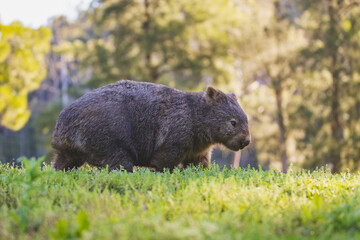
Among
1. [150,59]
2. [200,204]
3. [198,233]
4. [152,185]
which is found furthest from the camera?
[150,59]

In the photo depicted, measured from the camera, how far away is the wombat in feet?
20.3

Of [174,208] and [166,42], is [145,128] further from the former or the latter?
[166,42]

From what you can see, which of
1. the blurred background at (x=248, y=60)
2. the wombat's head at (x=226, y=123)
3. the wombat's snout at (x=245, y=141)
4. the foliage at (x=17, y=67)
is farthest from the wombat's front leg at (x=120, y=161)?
the foliage at (x=17, y=67)

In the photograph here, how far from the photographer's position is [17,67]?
944 inches

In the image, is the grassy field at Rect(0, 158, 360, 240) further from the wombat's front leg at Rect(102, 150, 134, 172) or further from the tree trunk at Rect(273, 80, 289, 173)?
the tree trunk at Rect(273, 80, 289, 173)

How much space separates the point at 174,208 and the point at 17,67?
2242 cm

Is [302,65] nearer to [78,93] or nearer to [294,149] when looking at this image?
[294,149]

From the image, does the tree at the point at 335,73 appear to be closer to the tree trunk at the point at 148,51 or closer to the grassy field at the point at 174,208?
the tree trunk at the point at 148,51

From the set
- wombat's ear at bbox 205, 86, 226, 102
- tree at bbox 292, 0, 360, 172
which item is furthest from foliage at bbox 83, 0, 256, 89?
wombat's ear at bbox 205, 86, 226, 102

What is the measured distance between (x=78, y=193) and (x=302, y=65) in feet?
64.5

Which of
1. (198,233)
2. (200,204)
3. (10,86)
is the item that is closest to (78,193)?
(200,204)

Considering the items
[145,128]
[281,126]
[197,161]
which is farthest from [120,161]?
[281,126]

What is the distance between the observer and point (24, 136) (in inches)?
1658

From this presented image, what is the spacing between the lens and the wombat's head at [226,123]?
263 inches
